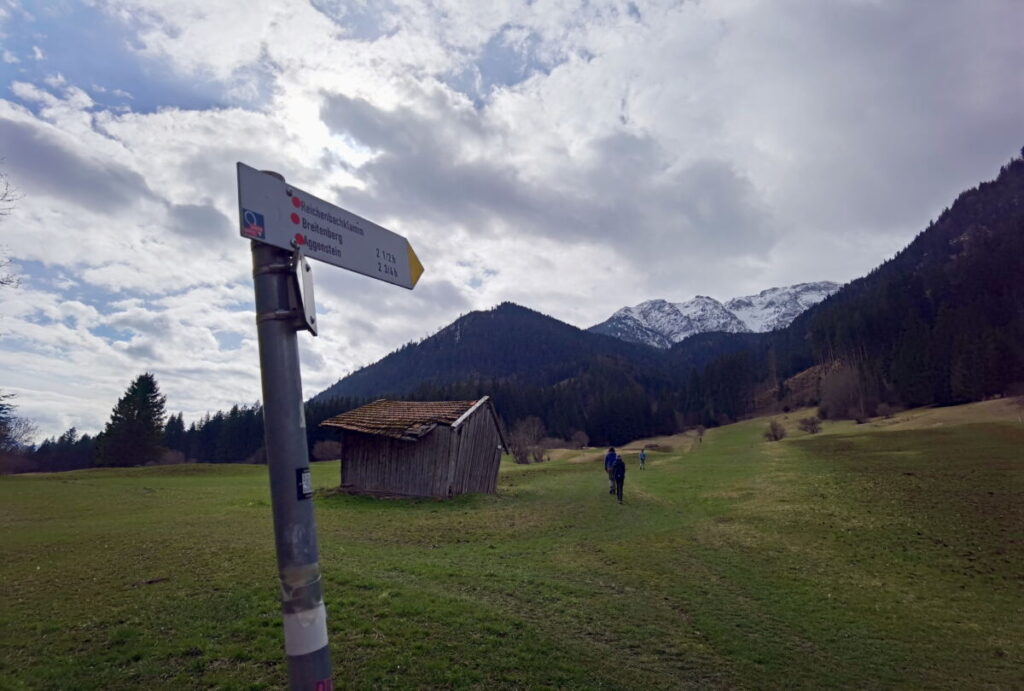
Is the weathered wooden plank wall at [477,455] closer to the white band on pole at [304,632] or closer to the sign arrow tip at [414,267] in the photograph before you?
the sign arrow tip at [414,267]

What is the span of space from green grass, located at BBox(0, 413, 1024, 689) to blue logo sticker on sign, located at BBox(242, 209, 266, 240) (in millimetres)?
6174

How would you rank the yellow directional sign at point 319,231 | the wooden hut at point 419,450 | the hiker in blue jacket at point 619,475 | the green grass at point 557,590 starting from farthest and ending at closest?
1. the wooden hut at point 419,450
2. the hiker in blue jacket at point 619,475
3. the green grass at point 557,590
4. the yellow directional sign at point 319,231

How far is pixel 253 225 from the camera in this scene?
3189mm

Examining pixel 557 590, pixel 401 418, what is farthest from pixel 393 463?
pixel 557 590

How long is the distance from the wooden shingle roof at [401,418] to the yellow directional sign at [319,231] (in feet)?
74.5

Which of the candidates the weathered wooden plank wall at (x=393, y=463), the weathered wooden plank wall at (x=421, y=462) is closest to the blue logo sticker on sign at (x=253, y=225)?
the weathered wooden plank wall at (x=421, y=462)

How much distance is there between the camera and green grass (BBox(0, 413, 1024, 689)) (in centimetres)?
801

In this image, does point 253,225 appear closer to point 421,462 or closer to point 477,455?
point 421,462

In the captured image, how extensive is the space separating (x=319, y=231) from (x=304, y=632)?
2.35 meters

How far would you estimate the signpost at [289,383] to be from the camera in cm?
291

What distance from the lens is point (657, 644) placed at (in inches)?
371

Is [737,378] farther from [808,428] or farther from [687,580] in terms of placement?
[687,580]

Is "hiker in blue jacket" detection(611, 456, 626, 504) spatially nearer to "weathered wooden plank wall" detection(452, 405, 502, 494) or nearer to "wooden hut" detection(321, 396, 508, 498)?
"weathered wooden plank wall" detection(452, 405, 502, 494)

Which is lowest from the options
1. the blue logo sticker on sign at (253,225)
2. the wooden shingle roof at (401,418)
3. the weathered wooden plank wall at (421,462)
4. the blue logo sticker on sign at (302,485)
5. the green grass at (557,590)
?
the green grass at (557,590)
